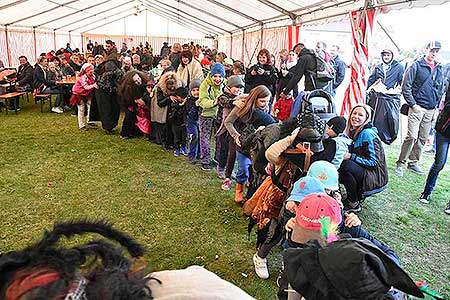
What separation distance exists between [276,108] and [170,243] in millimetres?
3362

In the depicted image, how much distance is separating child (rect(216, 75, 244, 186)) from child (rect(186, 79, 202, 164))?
67 cm

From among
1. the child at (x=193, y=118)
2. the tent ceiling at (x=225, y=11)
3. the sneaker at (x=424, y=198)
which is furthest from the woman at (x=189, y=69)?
the sneaker at (x=424, y=198)

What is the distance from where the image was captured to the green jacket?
488 centimetres

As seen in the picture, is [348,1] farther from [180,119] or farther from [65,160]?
[65,160]

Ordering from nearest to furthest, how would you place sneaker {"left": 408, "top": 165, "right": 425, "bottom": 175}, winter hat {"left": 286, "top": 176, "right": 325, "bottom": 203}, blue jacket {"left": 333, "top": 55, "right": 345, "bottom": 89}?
winter hat {"left": 286, "top": 176, "right": 325, "bottom": 203} < sneaker {"left": 408, "top": 165, "right": 425, "bottom": 175} < blue jacket {"left": 333, "top": 55, "right": 345, "bottom": 89}

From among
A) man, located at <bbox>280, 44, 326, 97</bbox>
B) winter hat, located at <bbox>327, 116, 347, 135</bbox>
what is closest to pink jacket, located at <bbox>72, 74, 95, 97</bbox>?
man, located at <bbox>280, 44, 326, 97</bbox>

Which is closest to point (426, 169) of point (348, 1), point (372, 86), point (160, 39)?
point (372, 86)

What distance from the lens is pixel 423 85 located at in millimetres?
4945

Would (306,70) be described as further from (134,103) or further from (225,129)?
(134,103)

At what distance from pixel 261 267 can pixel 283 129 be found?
106 centimetres

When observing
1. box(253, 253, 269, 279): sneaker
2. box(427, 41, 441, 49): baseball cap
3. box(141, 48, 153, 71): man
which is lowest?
box(253, 253, 269, 279): sneaker

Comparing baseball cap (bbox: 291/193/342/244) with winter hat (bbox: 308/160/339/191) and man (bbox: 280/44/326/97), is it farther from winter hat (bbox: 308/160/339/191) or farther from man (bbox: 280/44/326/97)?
man (bbox: 280/44/326/97)

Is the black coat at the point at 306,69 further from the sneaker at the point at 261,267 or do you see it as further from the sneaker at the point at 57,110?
the sneaker at the point at 57,110

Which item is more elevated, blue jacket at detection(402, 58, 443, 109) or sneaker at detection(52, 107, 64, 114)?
blue jacket at detection(402, 58, 443, 109)
